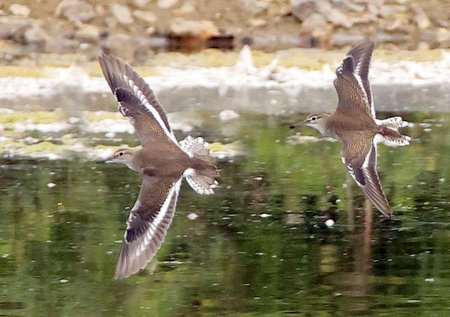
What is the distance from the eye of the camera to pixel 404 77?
18.0 m

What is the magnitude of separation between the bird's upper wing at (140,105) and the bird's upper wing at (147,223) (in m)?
0.31

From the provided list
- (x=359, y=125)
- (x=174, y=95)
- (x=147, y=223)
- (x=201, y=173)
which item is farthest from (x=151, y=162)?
(x=174, y=95)

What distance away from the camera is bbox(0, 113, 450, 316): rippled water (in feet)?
26.2

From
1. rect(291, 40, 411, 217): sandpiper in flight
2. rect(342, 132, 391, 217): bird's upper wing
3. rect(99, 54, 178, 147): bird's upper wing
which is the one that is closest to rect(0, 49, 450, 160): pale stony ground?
rect(291, 40, 411, 217): sandpiper in flight

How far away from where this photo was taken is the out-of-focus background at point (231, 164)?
8273 millimetres

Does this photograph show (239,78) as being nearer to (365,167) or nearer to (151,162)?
(365,167)

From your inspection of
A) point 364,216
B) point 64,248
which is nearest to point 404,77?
point 364,216

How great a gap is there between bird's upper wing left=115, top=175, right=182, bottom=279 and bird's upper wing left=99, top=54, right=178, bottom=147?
31cm

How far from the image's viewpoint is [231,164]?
12.4m

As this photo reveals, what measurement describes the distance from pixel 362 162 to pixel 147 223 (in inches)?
75.9

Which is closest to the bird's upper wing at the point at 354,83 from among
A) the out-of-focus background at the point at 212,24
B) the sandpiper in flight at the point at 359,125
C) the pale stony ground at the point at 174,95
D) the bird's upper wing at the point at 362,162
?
the sandpiper in flight at the point at 359,125

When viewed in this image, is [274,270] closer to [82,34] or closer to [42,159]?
[42,159]

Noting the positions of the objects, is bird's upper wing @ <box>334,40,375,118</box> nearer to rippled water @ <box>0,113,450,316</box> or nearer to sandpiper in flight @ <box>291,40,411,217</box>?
sandpiper in flight @ <box>291,40,411,217</box>

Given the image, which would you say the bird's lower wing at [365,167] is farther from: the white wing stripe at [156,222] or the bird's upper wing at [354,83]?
the white wing stripe at [156,222]
